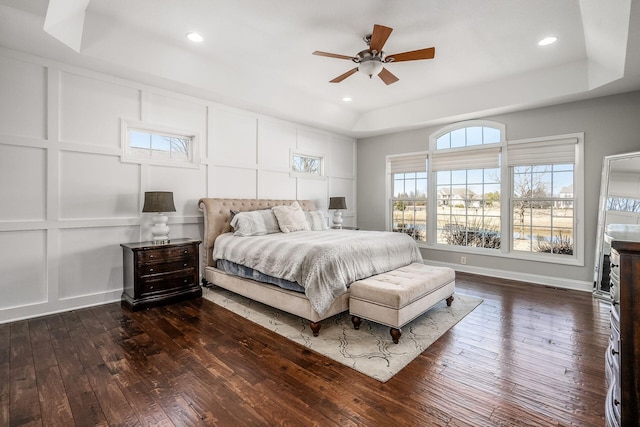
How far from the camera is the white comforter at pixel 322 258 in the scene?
2.88 meters

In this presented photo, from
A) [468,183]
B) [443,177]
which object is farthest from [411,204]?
[468,183]

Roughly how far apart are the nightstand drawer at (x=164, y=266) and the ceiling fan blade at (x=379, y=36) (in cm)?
332

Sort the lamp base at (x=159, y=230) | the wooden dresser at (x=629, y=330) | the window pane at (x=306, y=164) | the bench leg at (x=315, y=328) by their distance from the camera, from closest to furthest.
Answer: the wooden dresser at (x=629, y=330) < the bench leg at (x=315, y=328) < the lamp base at (x=159, y=230) < the window pane at (x=306, y=164)

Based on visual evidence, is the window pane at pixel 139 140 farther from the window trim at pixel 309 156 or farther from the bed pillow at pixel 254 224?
the window trim at pixel 309 156

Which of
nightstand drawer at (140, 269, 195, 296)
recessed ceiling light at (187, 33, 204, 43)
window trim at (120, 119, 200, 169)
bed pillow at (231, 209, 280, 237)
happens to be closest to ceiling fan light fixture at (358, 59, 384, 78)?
recessed ceiling light at (187, 33, 204, 43)

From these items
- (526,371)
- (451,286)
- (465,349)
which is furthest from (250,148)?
(526,371)

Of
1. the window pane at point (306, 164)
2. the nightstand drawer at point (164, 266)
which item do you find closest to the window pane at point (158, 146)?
the nightstand drawer at point (164, 266)

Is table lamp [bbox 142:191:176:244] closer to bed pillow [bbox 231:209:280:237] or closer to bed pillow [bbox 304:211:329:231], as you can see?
bed pillow [bbox 231:209:280:237]

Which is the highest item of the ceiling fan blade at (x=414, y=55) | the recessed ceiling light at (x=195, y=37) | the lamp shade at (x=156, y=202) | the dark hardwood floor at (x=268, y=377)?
the recessed ceiling light at (x=195, y=37)

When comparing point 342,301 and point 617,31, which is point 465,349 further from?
point 617,31

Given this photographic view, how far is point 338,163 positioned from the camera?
22.6 ft

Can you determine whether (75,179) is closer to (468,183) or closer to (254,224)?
(254,224)

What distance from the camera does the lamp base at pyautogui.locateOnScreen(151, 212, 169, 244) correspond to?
384cm

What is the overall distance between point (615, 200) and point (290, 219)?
14.8 ft
